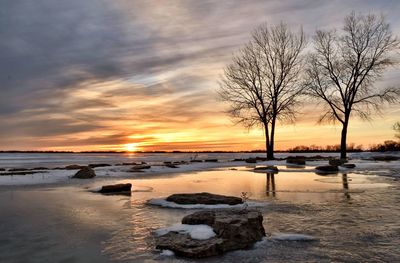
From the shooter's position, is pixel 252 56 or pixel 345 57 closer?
pixel 345 57

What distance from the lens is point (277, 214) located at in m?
8.51

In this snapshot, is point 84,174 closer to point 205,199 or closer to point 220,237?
point 205,199

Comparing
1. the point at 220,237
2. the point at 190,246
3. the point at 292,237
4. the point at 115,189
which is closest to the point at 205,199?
the point at 292,237

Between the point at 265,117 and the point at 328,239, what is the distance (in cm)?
3172

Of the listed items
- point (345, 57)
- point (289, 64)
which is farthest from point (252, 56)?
point (345, 57)

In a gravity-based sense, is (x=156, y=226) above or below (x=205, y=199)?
below

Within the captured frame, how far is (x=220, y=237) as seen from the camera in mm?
5914

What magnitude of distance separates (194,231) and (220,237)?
51 centimetres

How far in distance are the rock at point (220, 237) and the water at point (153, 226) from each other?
16 cm

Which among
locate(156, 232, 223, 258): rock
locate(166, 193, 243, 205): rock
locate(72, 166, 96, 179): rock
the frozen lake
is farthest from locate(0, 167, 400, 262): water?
locate(72, 166, 96, 179): rock

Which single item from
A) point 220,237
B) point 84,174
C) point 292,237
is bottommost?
point 292,237

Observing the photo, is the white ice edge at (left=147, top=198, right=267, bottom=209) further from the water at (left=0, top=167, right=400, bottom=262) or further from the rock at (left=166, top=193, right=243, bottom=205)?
the water at (left=0, top=167, right=400, bottom=262)

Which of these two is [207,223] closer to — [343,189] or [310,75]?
[343,189]

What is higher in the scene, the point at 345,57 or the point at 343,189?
the point at 345,57
